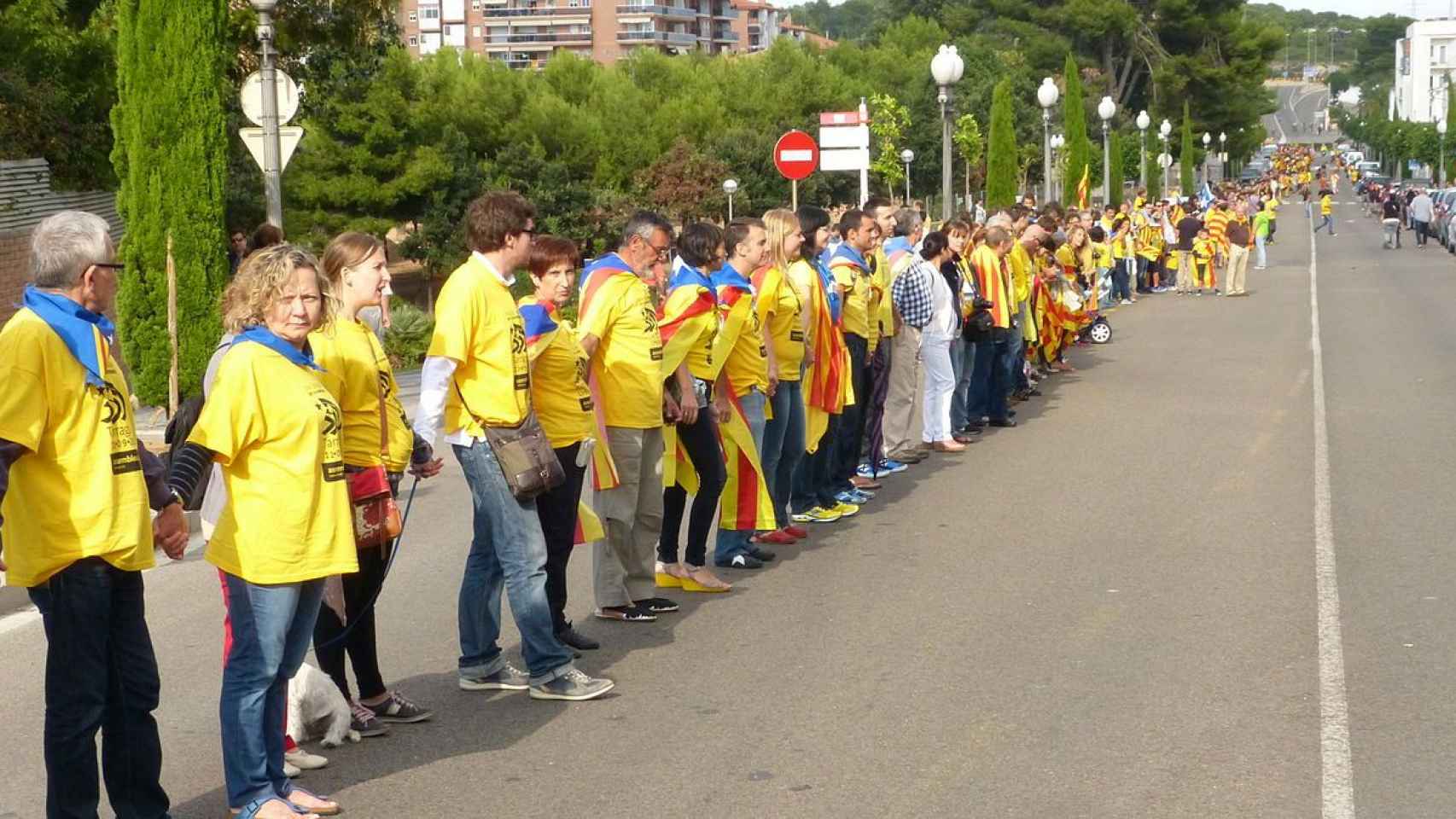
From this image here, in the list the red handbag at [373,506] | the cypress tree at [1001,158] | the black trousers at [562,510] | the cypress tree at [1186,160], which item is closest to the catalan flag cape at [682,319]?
the black trousers at [562,510]

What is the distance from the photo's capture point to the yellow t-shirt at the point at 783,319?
10227mm

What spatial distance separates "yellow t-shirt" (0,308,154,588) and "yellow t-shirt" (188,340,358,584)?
31 cm

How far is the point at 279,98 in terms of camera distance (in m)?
17.5

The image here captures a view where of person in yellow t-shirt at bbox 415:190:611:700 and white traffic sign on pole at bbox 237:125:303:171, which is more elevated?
white traffic sign on pole at bbox 237:125:303:171

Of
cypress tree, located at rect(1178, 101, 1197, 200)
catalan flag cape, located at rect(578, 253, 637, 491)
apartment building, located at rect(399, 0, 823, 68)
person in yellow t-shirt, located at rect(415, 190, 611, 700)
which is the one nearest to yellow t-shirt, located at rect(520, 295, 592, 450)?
person in yellow t-shirt, located at rect(415, 190, 611, 700)

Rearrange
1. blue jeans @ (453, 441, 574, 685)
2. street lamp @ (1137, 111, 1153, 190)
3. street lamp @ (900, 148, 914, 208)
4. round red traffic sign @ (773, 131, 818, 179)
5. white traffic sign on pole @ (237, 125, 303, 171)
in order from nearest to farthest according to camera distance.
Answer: blue jeans @ (453, 441, 574, 685) < white traffic sign on pole @ (237, 125, 303, 171) < round red traffic sign @ (773, 131, 818, 179) < street lamp @ (1137, 111, 1153, 190) < street lamp @ (900, 148, 914, 208)

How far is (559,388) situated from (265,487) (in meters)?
2.10

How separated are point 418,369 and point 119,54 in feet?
22.8

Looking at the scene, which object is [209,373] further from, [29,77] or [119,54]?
[29,77]

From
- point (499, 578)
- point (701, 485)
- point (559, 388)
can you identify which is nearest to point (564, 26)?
point (701, 485)

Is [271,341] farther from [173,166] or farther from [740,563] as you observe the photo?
[173,166]

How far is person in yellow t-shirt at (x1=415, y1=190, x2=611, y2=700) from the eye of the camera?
6816 millimetres

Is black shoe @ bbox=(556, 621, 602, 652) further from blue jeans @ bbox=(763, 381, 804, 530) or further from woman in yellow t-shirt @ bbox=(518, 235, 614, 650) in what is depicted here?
blue jeans @ bbox=(763, 381, 804, 530)

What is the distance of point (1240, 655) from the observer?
7664mm
